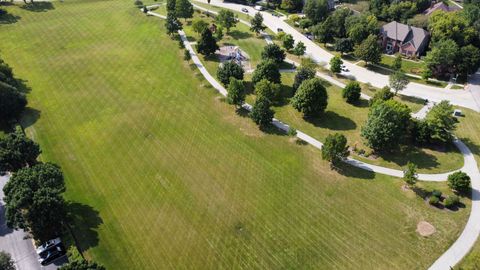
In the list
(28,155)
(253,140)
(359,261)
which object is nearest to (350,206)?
(359,261)

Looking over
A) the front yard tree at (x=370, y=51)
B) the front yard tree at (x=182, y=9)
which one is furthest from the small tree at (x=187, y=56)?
the front yard tree at (x=370, y=51)

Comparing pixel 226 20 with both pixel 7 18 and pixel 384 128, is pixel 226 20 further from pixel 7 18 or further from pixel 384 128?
pixel 7 18

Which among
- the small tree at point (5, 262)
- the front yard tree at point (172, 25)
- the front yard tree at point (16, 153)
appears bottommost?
the small tree at point (5, 262)

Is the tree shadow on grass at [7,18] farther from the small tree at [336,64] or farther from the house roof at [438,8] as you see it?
the house roof at [438,8]

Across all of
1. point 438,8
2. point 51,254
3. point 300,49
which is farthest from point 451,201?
point 438,8

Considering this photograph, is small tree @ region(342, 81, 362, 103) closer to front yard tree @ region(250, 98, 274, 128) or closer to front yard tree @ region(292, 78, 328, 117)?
front yard tree @ region(292, 78, 328, 117)

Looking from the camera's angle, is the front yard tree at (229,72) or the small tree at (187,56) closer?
the front yard tree at (229,72)

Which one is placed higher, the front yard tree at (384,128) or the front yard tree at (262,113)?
the front yard tree at (384,128)

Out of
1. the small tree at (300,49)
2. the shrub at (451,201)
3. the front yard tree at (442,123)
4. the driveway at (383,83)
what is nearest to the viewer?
the shrub at (451,201)
